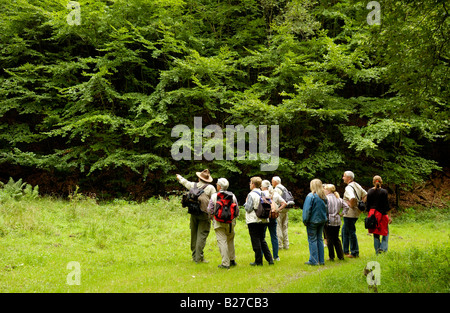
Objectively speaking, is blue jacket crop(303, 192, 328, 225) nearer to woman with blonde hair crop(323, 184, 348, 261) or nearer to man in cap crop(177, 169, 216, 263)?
woman with blonde hair crop(323, 184, 348, 261)

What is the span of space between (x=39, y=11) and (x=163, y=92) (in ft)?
27.2

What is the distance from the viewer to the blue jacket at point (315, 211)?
→ 7199 millimetres

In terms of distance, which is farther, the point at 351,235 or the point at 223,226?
the point at 351,235

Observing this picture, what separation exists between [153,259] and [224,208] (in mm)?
2662

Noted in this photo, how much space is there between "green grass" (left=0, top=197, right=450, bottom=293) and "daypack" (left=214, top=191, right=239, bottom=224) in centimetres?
118

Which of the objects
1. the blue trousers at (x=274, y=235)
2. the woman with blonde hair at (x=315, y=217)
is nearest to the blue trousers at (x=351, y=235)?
the woman with blonde hair at (x=315, y=217)

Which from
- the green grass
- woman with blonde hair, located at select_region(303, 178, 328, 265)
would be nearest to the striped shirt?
woman with blonde hair, located at select_region(303, 178, 328, 265)

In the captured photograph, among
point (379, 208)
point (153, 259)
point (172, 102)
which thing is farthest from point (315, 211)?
point (172, 102)

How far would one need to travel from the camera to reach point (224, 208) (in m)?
7.16

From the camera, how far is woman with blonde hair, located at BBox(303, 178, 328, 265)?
7.22m

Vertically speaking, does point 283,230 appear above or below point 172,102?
below

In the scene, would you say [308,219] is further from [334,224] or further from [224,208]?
[224,208]

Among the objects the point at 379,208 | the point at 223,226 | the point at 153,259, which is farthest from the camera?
the point at 153,259

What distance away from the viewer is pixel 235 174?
59.8 ft
